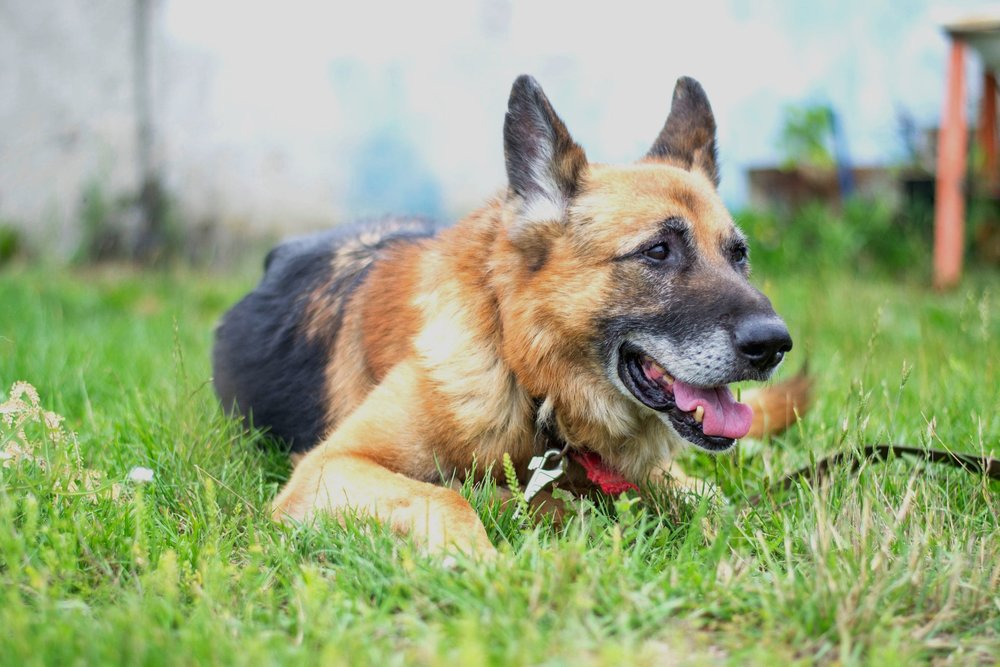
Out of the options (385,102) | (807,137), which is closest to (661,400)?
(807,137)

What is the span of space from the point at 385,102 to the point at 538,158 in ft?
22.2

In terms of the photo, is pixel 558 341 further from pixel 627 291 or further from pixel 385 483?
pixel 385 483

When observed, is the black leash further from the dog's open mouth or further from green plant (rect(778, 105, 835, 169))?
green plant (rect(778, 105, 835, 169))

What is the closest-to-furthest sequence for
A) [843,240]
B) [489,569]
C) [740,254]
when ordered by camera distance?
[489,569] < [740,254] < [843,240]

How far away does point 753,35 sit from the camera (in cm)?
923

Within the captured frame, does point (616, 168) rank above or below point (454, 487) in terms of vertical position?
above

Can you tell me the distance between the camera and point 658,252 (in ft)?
9.75

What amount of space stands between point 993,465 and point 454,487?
5.58ft

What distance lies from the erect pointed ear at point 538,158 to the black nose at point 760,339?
0.72m

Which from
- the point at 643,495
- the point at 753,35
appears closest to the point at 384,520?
the point at 643,495

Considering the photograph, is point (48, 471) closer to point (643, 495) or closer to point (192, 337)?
point (643, 495)

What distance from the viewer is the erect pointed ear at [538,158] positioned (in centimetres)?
304

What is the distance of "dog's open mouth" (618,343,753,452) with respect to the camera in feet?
9.43

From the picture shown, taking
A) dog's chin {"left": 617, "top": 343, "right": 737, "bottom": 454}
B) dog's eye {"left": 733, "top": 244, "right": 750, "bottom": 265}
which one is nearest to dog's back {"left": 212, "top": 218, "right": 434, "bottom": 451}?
dog's chin {"left": 617, "top": 343, "right": 737, "bottom": 454}
